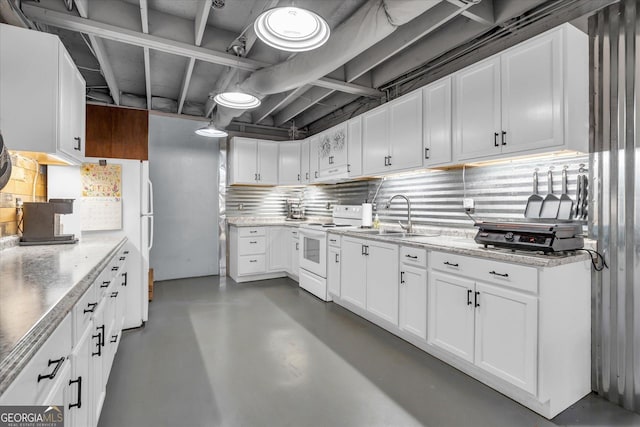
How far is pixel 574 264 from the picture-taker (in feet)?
6.76

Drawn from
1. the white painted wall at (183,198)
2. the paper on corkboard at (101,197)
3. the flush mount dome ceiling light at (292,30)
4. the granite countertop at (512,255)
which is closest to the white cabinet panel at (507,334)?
the granite countertop at (512,255)

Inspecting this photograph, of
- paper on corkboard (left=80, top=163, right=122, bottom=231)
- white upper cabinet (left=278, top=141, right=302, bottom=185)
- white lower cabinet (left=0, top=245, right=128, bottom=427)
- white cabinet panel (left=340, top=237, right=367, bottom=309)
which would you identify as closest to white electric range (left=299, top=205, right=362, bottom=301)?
white cabinet panel (left=340, top=237, right=367, bottom=309)

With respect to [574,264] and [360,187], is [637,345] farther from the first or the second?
[360,187]

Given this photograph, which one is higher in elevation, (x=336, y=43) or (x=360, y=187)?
(x=336, y=43)

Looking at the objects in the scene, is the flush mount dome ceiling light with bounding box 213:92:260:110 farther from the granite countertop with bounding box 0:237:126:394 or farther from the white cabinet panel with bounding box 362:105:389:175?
the granite countertop with bounding box 0:237:126:394

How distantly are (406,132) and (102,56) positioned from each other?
11.1ft

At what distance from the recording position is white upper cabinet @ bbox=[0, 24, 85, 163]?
1.91m

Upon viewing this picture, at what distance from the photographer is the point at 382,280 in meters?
3.16

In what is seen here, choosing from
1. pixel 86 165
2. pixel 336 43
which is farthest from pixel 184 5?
pixel 86 165

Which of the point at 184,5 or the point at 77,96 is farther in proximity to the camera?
the point at 184,5

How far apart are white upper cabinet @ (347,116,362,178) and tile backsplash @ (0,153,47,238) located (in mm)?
3244

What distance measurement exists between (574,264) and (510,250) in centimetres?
38

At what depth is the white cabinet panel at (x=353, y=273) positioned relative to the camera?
11.4 feet

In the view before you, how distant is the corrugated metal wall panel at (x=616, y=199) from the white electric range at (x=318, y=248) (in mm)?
2665
